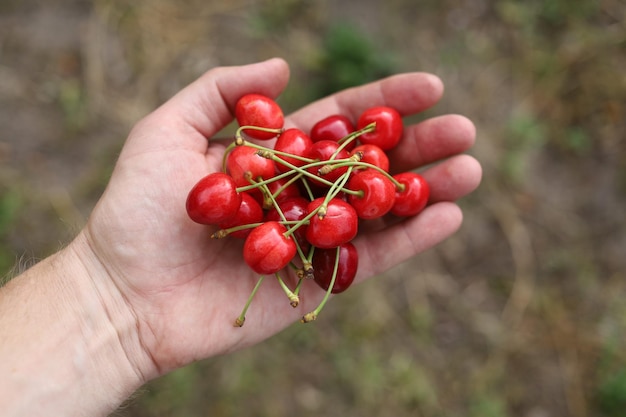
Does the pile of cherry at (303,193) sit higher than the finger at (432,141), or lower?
higher

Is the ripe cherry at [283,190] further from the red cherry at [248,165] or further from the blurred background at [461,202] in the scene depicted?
the blurred background at [461,202]

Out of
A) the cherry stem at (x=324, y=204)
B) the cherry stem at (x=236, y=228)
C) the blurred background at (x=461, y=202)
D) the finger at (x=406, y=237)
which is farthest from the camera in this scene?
the blurred background at (x=461, y=202)

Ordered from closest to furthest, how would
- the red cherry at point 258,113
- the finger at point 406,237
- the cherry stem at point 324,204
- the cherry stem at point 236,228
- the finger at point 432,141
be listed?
the cherry stem at point 324,204 → the cherry stem at point 236,228 → the red cherry at point 258,113 → the finger at point 406,237 → the finger at point 432,141

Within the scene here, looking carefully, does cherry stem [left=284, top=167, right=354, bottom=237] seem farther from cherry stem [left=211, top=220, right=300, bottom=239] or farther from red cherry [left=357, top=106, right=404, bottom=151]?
red cherry [left=357, top=106, right=404, bottom=151]

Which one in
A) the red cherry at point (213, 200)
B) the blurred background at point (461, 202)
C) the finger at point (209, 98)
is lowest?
the blurred background at point (461, 202)

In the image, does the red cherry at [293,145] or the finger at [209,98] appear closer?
the red cherry at [293,145]

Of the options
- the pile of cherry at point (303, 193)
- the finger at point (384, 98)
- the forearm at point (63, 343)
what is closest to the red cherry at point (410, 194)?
the pile of cherry at point (303, 193)

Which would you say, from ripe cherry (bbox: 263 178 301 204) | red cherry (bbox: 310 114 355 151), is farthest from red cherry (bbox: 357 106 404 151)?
ripe cherry (bbox: 263 178 301 204)
